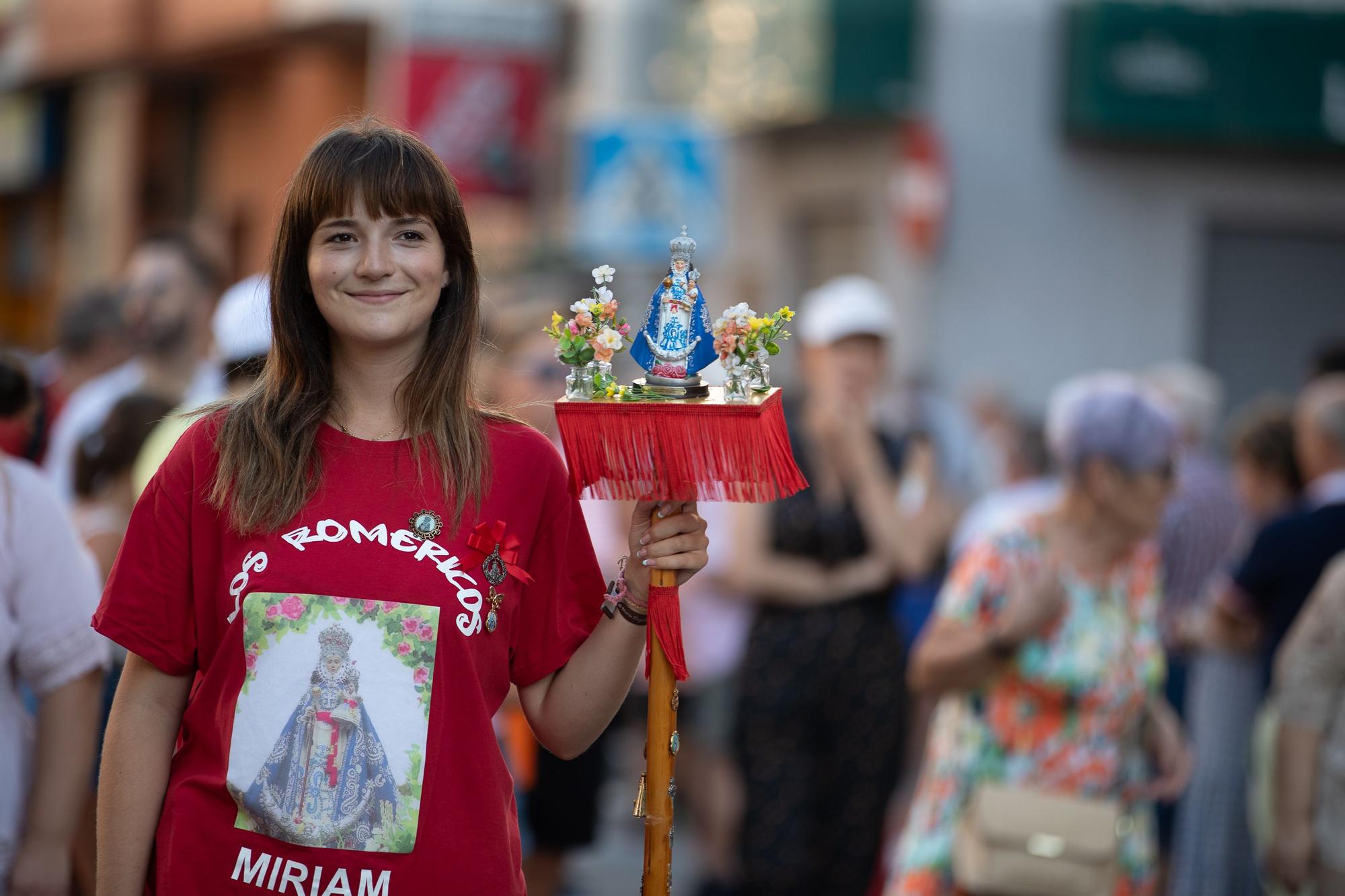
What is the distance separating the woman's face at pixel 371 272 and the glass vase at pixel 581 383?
10.6 inches

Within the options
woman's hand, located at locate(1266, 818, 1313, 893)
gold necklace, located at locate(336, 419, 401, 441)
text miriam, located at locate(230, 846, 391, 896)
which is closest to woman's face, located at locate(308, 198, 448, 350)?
gold necklace, located at locate(336, 419, 401, 441)

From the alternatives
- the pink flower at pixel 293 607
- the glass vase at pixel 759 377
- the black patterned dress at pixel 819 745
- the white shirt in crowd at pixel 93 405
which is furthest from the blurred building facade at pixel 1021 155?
the pink flower at pixel 293 607

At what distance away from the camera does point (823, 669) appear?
5.66 m

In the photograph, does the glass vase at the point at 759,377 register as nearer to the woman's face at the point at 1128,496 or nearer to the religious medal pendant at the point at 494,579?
the religious medal pendant at the point at 494,579

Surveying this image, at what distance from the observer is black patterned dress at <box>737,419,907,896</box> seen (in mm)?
5555

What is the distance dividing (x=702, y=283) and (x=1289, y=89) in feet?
18.5

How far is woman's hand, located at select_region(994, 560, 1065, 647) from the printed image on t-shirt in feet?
6.88

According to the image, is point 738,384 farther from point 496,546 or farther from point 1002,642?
point 1002,642

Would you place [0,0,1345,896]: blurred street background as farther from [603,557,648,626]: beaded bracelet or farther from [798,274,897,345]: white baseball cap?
[603,557,648,626]: beaded bracelet

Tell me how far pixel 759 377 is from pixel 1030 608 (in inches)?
67.0

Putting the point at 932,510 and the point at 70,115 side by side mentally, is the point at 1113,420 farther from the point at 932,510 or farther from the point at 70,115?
the point at 70,115

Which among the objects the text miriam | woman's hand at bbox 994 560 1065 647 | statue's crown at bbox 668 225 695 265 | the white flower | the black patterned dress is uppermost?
statue's crown at bbox 668 225 695 265

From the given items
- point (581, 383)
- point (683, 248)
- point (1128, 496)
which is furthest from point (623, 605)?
point (1128, 496)

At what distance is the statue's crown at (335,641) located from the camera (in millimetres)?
2625
